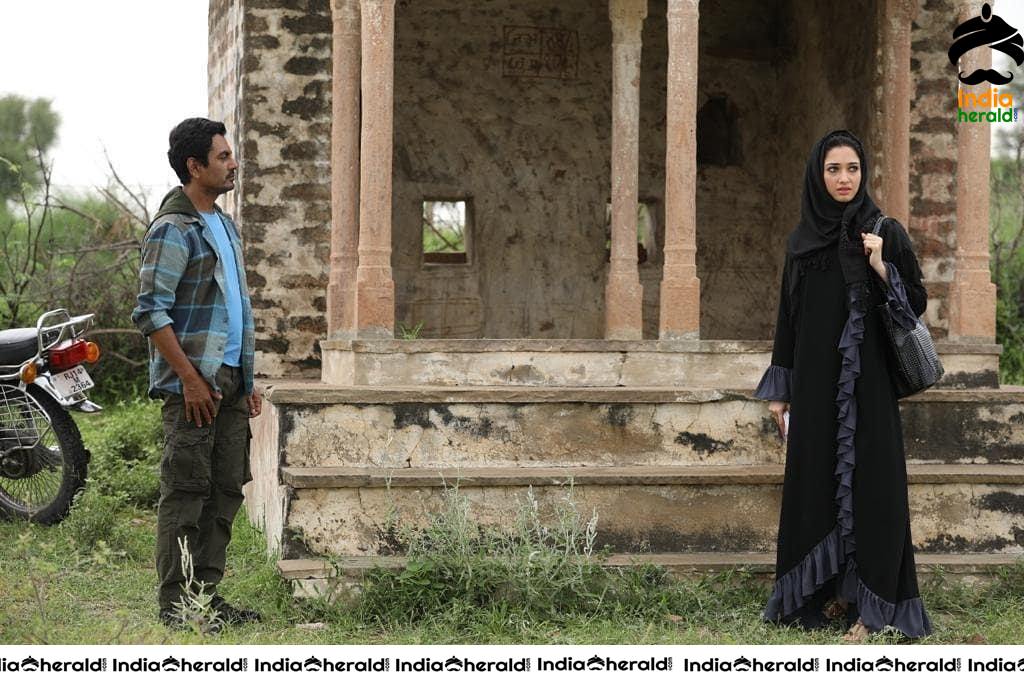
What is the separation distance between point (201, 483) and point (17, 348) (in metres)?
3.09

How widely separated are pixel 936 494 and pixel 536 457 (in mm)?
1825

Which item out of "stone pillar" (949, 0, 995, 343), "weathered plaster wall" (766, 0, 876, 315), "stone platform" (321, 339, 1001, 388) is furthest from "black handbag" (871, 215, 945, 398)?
"weathered plaster wall" (766, 0, 876, 315)

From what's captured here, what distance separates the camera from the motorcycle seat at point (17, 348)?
24.8 feet

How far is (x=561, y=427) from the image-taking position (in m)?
6.08

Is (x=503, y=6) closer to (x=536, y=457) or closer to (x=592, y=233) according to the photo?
(x=592, y=233)

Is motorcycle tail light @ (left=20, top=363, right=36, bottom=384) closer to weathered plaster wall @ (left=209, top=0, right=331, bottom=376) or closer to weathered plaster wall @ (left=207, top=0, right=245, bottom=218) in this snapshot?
weathered plaster wall @ (left=209, top=0, right=331, bottom=376)

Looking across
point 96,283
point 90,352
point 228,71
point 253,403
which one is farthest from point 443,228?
point 253,403

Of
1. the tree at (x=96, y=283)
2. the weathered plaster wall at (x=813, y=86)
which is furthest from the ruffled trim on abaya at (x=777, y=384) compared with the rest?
the tree at (x=96, y=283)

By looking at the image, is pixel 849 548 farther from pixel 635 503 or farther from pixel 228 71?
pixel 228 71

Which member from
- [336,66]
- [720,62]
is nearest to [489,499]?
[336,66]

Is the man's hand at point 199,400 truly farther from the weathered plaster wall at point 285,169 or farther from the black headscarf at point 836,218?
the weathered plaster wall at point 285,169

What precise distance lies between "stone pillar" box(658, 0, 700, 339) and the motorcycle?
329 cm

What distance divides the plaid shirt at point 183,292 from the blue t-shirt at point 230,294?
0.04 m

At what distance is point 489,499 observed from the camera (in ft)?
19.2
